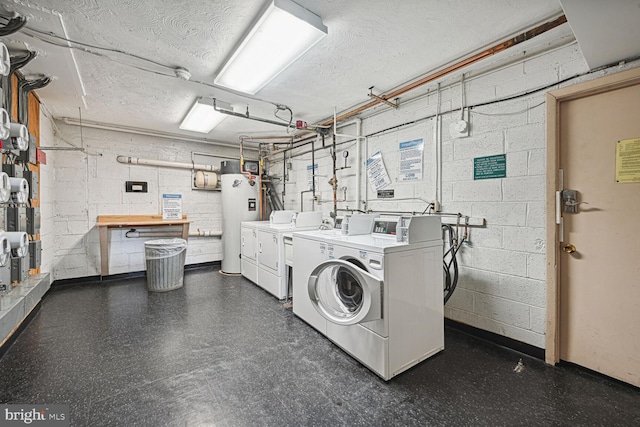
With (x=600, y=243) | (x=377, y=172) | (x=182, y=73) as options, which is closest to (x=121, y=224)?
(x=182, y=73)

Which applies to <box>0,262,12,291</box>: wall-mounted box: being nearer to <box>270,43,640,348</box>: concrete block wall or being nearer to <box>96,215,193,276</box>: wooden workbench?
<box>96,215,193,276</box>: wooden workbench

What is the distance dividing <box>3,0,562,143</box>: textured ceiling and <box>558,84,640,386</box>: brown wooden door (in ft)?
2.50

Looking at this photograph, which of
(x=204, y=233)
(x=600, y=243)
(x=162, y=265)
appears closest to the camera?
(x=600, y=243)

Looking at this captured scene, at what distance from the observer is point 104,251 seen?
12.6ft

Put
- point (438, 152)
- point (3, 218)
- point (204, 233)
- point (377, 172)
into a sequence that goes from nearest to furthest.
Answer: point (3, 218) → point (438, 152) → point (377, 172) → point (204, 233)

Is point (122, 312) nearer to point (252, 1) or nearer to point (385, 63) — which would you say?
point (252, 1)

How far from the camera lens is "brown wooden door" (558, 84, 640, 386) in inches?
66.2

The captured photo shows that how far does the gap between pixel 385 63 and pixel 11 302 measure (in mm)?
3287

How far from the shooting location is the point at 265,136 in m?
4.58

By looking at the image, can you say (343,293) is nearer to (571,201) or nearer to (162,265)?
(571,201)

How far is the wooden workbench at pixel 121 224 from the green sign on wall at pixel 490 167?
163 inches

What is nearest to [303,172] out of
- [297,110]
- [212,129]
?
[297,110]

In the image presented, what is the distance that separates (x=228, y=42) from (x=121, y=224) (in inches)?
124

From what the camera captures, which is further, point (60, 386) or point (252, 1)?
point (60, 386)
